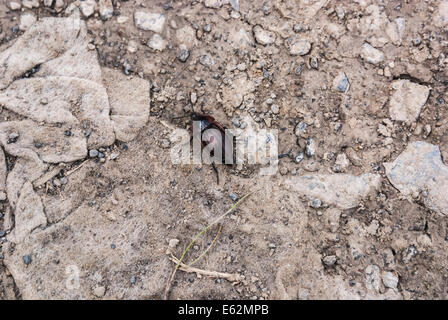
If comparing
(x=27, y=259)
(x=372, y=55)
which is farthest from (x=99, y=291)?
(x=372, y=55)

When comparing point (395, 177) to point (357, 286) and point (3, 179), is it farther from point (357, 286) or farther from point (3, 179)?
point (3, 179)

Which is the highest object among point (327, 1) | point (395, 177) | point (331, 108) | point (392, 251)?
point (327, 1)

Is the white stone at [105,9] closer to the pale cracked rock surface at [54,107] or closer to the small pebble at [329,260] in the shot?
the pale cracked rock surface at [54,107]

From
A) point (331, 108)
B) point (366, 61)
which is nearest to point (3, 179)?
point (331, 108)

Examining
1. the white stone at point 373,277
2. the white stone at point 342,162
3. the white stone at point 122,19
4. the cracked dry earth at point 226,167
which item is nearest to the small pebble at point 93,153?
the cracked dry earth at point 226,167

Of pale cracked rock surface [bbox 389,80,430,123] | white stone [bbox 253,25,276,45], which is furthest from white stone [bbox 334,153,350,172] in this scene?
white stone [bbox 253,25,276,45]

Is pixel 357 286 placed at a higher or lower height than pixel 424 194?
lower
